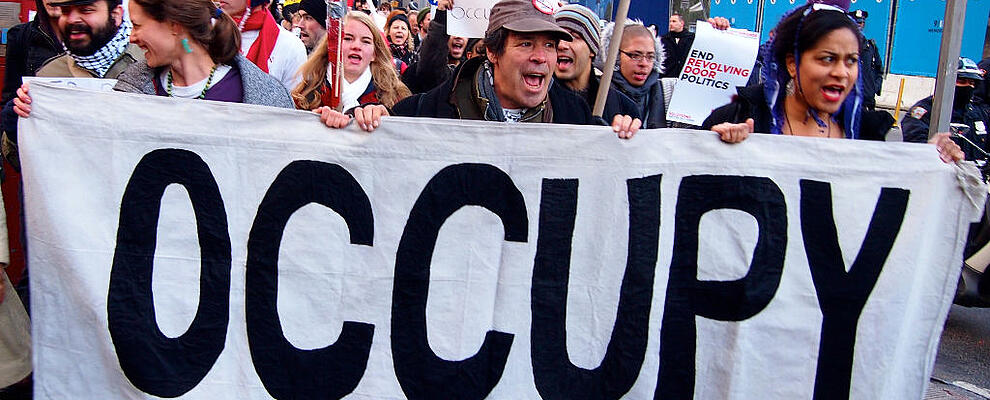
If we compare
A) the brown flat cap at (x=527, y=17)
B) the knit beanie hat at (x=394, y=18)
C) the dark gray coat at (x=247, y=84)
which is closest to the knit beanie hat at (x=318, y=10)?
the knit beanie hat at (x=394, y=18)

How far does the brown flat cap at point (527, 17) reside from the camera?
3014mm

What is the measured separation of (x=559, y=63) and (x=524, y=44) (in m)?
1.43

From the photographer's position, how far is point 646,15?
775cm

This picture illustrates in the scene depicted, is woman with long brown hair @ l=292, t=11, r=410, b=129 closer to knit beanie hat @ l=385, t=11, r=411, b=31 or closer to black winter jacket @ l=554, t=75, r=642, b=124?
black winter jacket @ l=554, t=75, r=642, b=124

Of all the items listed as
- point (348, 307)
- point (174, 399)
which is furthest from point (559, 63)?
A: point (174, 399)

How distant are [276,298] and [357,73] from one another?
2.27 metres

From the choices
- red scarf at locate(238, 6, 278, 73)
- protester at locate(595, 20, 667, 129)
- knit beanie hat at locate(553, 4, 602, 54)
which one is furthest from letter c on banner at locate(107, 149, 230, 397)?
protester at locate(595, 20, 667, 129)

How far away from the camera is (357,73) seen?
193 inches

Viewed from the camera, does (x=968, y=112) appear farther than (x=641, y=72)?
Yes

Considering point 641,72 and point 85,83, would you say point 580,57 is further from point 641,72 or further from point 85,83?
point 85,83

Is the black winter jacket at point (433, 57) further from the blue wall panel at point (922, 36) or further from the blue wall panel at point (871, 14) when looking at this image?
the blue wall panel at point (922, 36)

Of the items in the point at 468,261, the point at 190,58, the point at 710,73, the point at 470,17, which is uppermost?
the point at 470,17

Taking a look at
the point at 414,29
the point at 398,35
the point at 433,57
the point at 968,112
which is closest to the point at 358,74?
the point at 433,57

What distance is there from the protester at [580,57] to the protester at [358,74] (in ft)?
3.10
